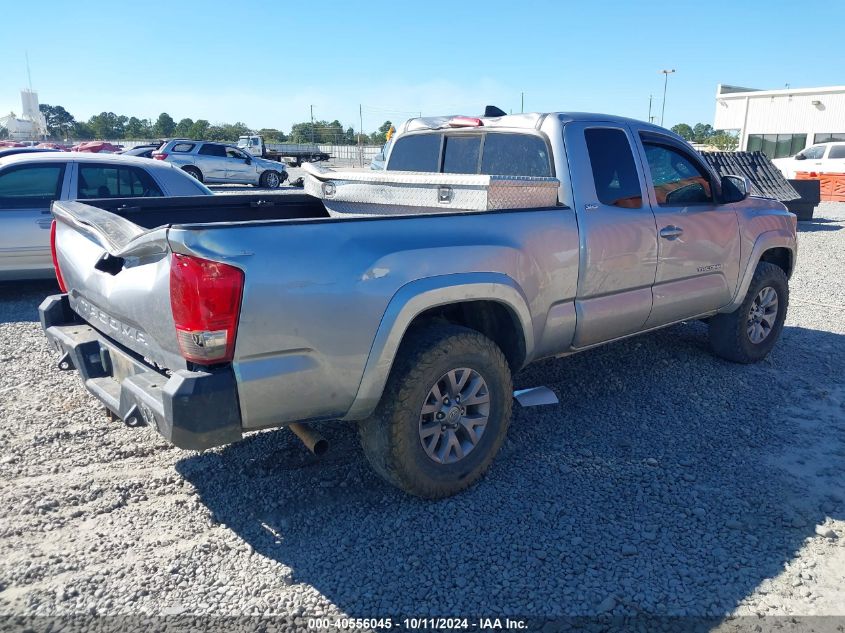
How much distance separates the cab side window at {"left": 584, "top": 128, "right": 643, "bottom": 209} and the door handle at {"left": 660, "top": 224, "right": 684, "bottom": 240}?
0.88ft

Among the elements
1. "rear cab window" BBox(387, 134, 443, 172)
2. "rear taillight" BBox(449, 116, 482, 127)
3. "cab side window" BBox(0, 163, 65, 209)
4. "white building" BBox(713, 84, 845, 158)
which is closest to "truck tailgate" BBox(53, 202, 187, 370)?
"rear cab window" BBox(387, 134, 443, 172)

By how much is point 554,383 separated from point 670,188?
1.69 metres

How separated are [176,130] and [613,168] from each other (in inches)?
2907

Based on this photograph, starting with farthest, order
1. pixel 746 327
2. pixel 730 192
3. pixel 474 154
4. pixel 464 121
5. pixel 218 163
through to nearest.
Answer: pixel 218 163 < pixel 746 327 < pixel 730 192 < pixel 464 121 < pixel 474 154

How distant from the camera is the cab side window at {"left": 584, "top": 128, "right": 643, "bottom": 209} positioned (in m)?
4.26

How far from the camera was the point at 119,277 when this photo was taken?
3.12 meters

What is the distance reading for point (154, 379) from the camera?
9.70ft

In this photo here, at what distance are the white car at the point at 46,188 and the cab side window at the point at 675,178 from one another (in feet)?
16.6

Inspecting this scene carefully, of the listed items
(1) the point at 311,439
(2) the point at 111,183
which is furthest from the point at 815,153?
(1) the point at 311,439

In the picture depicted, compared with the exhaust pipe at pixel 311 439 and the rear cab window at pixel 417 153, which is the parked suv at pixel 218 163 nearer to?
the rear cab window at pixel 417 153

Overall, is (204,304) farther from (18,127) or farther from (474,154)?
(18,127)

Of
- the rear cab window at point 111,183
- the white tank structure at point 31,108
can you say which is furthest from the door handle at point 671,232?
the white tank structure at point 31,108

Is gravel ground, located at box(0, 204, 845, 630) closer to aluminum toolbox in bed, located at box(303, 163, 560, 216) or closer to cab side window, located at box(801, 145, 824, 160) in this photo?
aluminum toolbox in bed, located at box(303, 163, 560, 216)

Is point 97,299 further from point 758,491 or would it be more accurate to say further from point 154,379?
point 758,491
